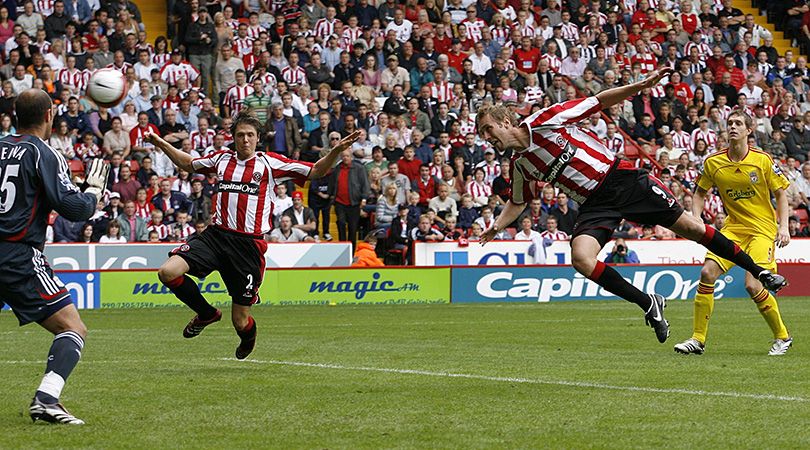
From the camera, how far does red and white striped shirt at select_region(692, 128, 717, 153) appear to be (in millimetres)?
29281

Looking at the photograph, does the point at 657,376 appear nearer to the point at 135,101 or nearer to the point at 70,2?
the point at 135,101

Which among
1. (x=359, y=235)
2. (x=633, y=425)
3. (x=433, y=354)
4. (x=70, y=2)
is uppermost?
(x=70, y=2)

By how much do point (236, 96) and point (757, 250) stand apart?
15.6 m

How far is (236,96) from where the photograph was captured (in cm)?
2605

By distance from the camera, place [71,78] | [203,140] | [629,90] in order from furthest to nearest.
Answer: [71,78]
[203,140]
[629,90]

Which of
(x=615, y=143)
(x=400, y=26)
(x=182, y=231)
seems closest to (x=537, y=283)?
(x=615, y=143)

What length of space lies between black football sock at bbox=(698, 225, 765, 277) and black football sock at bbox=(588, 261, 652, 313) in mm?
834

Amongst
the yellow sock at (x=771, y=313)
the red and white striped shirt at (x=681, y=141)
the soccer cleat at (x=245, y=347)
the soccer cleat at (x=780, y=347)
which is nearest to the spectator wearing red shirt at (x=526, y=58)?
the red and white striped shirt at (x=681, y=141)

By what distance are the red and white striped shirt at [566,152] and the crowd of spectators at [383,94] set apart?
12.7m

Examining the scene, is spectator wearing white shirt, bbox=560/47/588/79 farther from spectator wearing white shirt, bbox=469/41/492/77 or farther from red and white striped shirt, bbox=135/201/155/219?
red and white striped shirt, bbox=135/201/155/219

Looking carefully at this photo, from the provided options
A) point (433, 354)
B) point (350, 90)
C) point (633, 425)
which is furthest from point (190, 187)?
point (633, 425)

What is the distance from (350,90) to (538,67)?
16.8 feet

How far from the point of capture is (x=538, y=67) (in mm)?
29625

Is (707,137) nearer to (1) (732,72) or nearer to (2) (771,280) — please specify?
(1) (732,72)
